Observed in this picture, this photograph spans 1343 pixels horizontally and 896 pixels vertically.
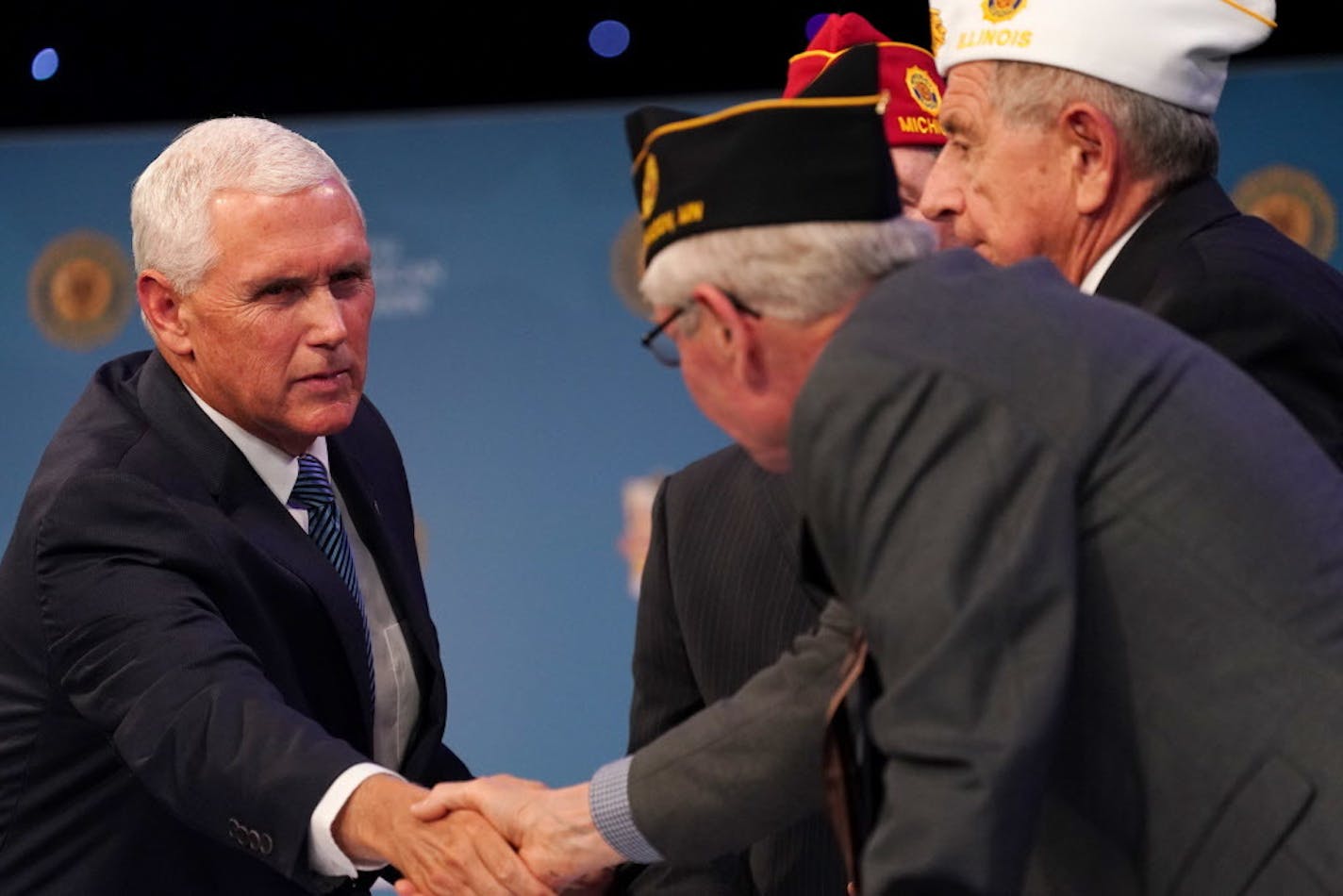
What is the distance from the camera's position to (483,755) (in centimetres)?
422

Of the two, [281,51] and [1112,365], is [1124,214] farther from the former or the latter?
[281,51]

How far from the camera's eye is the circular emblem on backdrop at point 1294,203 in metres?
3.72

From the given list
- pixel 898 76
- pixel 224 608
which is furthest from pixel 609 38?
pixel 224 608

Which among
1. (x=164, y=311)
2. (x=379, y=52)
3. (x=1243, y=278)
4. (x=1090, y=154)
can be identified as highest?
(x=379, y=52)

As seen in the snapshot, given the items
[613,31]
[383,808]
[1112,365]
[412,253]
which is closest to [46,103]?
[412,253]

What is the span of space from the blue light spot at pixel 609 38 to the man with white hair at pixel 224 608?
1737 mm

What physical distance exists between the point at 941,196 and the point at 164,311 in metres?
0.97

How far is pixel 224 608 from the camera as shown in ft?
7.10

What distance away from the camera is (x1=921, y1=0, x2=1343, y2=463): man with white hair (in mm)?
2129

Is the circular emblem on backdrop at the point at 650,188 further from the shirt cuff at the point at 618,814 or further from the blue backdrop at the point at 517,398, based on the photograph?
the blue backdrop at the point at 517,398

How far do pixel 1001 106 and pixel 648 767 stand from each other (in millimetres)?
974

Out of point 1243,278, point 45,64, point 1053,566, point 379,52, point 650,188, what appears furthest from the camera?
point 45,64

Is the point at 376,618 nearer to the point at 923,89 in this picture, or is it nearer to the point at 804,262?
the point at 923,89

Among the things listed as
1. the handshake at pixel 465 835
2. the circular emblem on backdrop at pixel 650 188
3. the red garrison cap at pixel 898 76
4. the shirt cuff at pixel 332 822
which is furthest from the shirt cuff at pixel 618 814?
the red garrison cap at pixel 898 76
